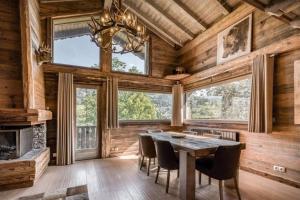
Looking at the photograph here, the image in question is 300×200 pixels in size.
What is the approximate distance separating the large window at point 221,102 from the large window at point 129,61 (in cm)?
182

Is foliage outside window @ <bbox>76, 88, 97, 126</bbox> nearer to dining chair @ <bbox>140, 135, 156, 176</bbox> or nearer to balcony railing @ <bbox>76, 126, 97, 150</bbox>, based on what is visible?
balcony railing @ <bbox>76, 126, 97, 150</bbox>

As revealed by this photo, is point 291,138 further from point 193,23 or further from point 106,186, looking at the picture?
point 193,23

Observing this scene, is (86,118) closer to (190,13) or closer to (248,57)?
(190,13)

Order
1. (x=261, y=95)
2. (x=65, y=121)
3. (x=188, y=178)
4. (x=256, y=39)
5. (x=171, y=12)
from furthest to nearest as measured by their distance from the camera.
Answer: (x=171, y=12) < (x=65, y=121) < (x=256, y=39) < (x=261, y=95) < (x=188, y=178)

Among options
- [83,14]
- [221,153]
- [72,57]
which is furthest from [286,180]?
[83,14]

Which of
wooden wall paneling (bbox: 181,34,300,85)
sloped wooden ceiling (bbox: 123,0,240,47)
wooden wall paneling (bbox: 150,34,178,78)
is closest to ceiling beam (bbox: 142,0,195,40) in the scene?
sloped wooden ceiling (bbox: 123,0,240,47)

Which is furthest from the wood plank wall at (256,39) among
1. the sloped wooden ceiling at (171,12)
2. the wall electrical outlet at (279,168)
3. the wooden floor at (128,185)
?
the wooden floor at (128,185)

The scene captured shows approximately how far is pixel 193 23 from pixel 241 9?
145 centimetres

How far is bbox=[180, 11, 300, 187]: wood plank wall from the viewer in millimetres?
3258

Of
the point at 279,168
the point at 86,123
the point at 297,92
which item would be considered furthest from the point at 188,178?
the point at 86,123

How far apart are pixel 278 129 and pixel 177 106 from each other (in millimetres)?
3141

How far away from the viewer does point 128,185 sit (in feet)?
10.7

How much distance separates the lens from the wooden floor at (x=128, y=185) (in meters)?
2.85

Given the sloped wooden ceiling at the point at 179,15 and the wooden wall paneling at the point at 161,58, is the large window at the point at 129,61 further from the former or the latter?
the sloped wooden ceiling at the point at 179,15
